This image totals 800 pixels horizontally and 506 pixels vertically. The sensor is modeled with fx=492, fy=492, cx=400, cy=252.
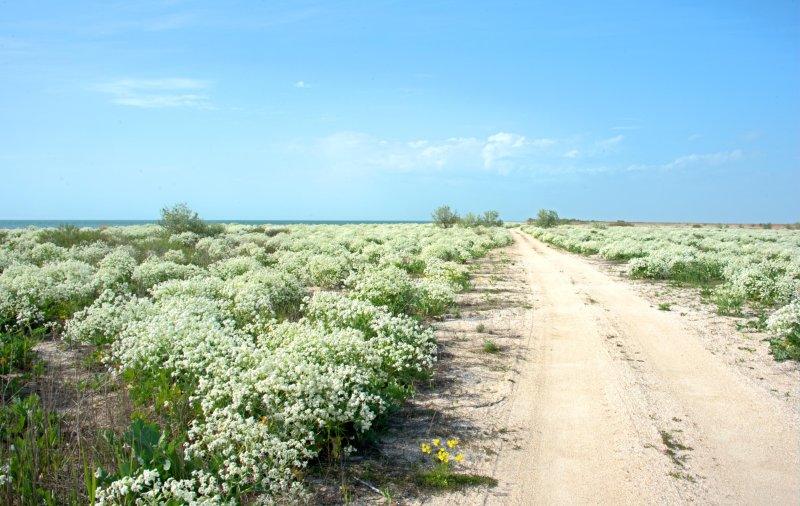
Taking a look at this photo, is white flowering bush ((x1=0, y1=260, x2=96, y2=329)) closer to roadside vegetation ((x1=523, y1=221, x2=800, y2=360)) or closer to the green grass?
the green grass

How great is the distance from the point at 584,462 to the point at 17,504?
17.7 feet

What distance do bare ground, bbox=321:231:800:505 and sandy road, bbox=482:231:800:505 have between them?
2cm

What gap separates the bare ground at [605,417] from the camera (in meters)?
4.93

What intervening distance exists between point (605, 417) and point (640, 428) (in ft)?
1.45

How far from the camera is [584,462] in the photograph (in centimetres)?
536

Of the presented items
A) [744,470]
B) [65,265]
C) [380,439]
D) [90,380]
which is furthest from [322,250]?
[744,470]

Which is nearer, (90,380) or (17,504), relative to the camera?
(17,504)

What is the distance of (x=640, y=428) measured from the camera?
20.2 ft

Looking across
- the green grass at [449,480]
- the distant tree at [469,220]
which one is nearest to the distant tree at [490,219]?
the distant tree at [469,220]

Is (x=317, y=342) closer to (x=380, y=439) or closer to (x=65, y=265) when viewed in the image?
(x=380, y=439)

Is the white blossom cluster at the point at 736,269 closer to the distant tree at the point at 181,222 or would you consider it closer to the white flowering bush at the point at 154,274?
the white flowering bush at the point at 154,274

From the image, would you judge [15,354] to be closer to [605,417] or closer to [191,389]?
[191,389]

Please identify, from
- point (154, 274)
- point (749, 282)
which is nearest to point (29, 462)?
point (154, 274)

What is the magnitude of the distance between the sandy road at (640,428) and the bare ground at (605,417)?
0.8 inches
